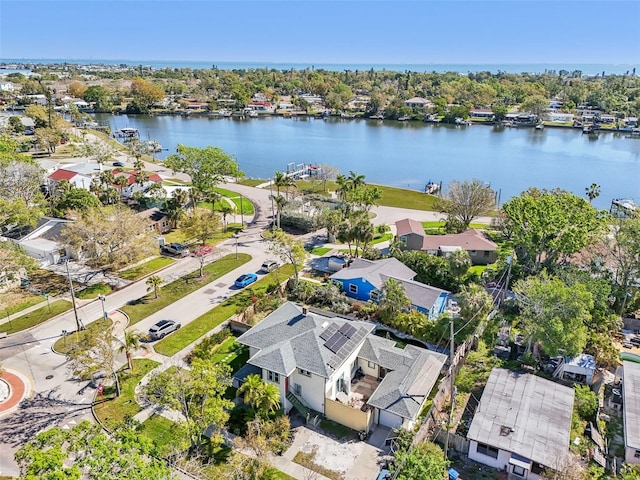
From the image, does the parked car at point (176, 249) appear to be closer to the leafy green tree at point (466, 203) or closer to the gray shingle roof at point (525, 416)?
the leafy green tree at point (466, 203)

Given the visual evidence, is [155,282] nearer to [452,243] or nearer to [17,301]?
[17,301]

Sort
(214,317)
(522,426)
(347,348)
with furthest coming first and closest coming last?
(214,317)
(347,348)
(522,426)

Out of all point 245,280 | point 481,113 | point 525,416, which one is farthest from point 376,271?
point 481,113

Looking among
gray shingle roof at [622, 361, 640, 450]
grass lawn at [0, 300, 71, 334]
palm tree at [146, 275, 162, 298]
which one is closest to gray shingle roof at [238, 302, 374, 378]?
palm tree at [146, 275, 162, 298]

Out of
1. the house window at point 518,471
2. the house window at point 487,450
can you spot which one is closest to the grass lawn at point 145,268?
the house window at point 487,450

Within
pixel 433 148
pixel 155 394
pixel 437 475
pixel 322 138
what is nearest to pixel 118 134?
pixel 322 138

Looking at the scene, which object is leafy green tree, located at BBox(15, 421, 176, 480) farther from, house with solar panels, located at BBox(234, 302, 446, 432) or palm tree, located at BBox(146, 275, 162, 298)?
palm tree, located at BBox(146, 275, 162, 298)
